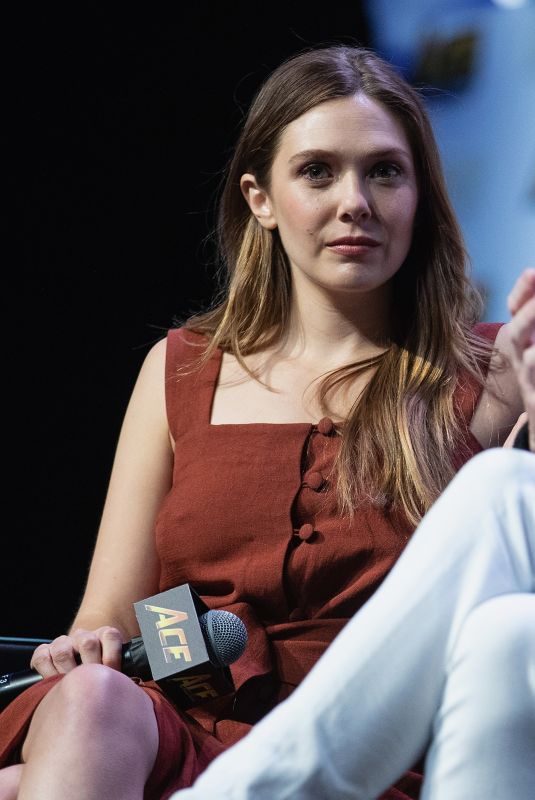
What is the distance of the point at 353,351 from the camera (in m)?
1.87

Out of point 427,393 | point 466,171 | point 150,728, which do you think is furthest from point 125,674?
point 466,171

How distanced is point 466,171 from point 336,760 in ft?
5.29

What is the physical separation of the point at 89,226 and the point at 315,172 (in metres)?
0.76

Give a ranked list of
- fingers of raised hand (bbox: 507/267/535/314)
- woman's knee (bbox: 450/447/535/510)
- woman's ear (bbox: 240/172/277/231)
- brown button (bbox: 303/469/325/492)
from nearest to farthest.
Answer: woman's knee (bbox: 450/447/535/510) < fingers of raised hand (bbox: 507/267/535/314) < brown button (bbox: 303/469/325/492) < woman's ear (bbox: 240/172/277/231)

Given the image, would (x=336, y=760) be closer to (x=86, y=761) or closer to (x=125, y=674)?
(x=86, y=761)

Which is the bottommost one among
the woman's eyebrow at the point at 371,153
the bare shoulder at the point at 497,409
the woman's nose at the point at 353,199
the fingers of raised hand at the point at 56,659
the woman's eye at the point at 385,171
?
the fingers of raised hand at the point at 56,659

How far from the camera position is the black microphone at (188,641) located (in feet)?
4.32

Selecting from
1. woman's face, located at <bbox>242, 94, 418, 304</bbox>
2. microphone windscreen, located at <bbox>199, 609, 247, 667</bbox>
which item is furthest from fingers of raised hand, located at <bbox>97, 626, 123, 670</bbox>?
woman's face, located at <bbox>242, 94, 418, 304</bbox>

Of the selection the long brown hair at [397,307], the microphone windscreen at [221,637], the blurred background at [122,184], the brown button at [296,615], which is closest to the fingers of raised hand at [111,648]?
the microphone windscreen at [221,637]

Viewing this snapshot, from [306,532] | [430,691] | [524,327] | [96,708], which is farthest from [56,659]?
[524,327]

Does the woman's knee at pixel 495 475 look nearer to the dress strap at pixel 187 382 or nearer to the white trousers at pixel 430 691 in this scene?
the white trousers at pixel 430 691

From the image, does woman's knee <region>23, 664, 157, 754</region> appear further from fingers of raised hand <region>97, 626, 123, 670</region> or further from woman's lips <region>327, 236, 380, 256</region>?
woman's lips <region>327, 236, 380, 256</region>

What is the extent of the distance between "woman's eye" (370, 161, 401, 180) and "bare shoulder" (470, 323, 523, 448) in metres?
0.30

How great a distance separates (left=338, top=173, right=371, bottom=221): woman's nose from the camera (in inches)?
67.9
